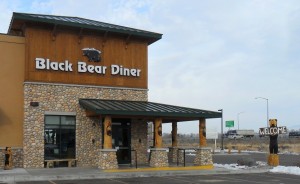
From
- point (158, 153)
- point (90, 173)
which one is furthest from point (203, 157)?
point (90, 173)

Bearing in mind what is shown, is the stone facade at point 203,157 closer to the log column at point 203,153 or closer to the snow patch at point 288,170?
the log column at point 203,153

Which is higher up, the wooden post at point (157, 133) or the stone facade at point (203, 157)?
the wooden post at point (157, 133)

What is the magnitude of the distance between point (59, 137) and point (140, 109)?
5076mm

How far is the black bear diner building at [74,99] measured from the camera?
23109 millimetres

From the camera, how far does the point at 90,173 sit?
19.9 meters

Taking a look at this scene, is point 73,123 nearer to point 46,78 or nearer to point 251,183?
point 46,78

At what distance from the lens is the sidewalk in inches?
723

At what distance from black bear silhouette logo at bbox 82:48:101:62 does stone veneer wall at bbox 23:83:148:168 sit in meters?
1.84

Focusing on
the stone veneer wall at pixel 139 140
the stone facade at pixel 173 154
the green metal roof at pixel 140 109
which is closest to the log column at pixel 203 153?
the green metal roof at pixel 140 109

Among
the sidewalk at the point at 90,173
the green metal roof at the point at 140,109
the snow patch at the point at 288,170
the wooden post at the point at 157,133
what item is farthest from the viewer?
the wooden post at the point at 157,133

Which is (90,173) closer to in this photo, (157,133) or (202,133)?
(157,133)

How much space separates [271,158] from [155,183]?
41.0ft

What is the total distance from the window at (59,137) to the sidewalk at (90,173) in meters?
2.30

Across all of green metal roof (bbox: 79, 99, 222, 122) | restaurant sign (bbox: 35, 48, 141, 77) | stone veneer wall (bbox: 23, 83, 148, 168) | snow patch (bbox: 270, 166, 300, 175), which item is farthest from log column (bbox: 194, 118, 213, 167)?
restaurant sign (bbox: 35, 48, 141, 77)
